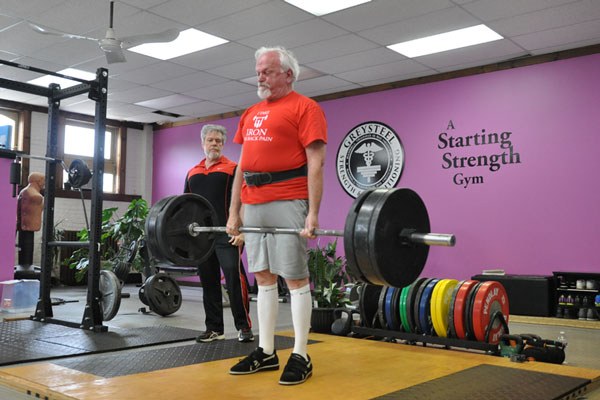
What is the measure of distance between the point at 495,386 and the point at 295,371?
80cm

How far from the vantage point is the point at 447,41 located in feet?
17.7

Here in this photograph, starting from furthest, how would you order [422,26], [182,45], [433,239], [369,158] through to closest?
[369,158], [182,45], [422,26], [433,239]

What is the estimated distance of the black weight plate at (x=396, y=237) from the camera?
6.42 feet

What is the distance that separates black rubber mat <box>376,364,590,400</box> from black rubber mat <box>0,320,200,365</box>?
1.76m

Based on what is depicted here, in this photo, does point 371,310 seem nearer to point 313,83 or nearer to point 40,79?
point 313,83

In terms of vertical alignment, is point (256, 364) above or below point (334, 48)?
below

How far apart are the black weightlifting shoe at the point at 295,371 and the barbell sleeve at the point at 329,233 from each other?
0.51 meters

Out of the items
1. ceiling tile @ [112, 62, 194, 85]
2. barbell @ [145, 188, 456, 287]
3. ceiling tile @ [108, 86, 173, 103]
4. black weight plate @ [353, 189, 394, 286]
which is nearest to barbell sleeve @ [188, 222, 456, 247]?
barbell @ [145, 188, 456, 287]

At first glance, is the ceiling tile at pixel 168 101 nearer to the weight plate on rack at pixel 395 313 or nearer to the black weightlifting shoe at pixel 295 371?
the weight plate on rack at pixel 395 313

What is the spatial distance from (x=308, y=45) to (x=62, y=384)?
13.5 ft

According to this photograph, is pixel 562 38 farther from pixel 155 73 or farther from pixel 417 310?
pixel 155 73

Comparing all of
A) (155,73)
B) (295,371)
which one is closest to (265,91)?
(295,371)

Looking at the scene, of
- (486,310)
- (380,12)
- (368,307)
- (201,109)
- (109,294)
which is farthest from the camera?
(201,109)

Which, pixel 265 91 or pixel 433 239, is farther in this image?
pixel 265 91
